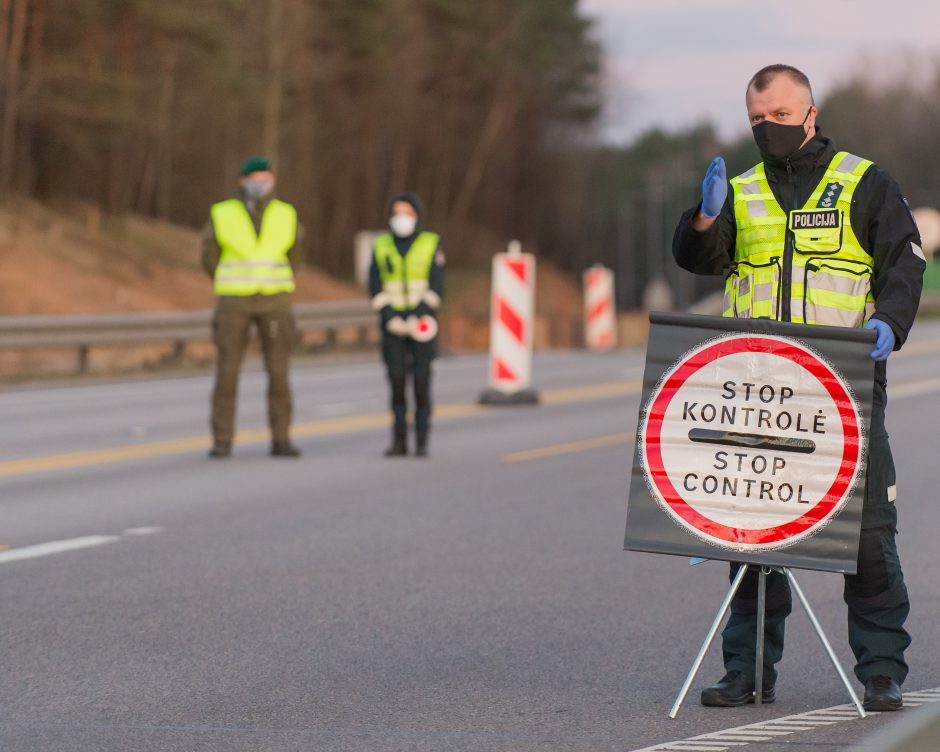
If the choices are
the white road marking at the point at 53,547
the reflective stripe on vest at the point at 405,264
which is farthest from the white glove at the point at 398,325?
the white road marking at the point at 53,547

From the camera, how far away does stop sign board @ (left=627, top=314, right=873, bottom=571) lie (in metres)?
5.86

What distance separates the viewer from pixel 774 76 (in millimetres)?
5969

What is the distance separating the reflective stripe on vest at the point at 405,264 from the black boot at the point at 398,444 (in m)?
0.97

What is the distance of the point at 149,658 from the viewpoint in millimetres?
6996

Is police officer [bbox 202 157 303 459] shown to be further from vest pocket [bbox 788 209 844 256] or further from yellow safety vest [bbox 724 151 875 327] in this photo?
vest pocket [bbox 788 209 844 256]

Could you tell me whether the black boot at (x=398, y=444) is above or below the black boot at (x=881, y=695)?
below

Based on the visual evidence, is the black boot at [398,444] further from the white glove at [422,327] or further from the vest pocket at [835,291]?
the vest pocket at [835,291]

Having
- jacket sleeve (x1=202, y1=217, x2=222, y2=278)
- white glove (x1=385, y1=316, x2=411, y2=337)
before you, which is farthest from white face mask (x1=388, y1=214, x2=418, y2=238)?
jacket sleeve (x1=202, y1=217, x2=222, y2=278)

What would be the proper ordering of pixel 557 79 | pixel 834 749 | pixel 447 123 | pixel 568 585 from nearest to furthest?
pixel 834 749 < pixel 568 585 < pixel 447 123 < pixel 557 79

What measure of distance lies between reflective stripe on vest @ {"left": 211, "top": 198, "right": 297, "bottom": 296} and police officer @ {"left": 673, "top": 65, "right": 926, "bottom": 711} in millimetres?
8219

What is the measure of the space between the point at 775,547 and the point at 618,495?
261 inches

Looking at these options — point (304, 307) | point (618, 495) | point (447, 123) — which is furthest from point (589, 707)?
point (447, 123)

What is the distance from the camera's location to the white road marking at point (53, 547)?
946 centimetres

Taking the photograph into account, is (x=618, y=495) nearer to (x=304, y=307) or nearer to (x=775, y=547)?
(x=775, y=547)
